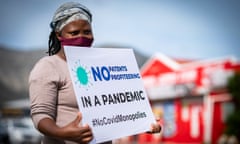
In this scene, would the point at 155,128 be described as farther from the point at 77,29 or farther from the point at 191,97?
the point at 191,97

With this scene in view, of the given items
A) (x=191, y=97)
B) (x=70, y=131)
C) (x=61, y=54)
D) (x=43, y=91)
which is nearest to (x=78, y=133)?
(x=70, y=131)

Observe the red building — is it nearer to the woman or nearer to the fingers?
the woman

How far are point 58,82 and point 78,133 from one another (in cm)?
27

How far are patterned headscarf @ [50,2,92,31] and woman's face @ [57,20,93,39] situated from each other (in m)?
0.02

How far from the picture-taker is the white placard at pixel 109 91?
1.68 m

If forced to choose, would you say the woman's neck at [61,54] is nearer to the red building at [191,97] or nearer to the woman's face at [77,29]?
the woman's face at [77,29]

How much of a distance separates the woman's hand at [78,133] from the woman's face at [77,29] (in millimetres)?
346

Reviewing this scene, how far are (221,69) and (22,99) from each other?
7.66 m

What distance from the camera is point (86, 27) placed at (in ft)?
6.01

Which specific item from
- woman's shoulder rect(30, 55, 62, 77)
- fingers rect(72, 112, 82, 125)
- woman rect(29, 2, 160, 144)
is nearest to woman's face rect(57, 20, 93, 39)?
woman rect(29, 2, 160, 144)

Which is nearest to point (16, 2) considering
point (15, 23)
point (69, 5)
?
point (15, 23)

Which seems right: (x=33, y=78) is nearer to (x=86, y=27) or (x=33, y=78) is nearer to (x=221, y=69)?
(x=86, y=27)

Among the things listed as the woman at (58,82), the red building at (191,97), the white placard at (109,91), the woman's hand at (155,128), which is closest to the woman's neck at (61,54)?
the woman at (58,82)

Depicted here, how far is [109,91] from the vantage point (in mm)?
1807
